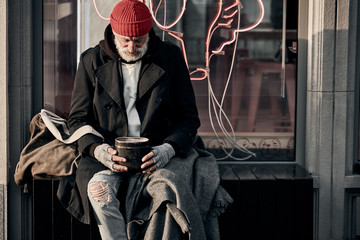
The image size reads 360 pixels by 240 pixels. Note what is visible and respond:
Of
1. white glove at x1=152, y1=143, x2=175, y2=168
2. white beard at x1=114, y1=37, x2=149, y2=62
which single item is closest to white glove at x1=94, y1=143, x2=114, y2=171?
white glove at x1=152, y1=143, x2=175, y2=168

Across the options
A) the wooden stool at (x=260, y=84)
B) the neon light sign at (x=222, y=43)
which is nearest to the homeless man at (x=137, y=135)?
the neon light sign at (x=222, y=43)

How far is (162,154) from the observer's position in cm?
471

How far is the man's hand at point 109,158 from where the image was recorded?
183 inches

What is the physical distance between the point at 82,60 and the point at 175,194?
48.7 inches

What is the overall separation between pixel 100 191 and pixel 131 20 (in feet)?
3.60

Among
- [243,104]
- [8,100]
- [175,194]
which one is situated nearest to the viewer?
[175,194]

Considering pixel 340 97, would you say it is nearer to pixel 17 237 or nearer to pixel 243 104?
pixel 243 104

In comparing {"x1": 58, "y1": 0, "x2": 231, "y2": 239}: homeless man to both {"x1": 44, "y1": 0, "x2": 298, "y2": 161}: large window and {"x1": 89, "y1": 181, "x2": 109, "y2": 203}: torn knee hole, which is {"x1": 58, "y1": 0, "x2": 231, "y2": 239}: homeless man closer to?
{"x1": 89, "y1": 181, "x2": 109, "y2": 203}: torn knee hole

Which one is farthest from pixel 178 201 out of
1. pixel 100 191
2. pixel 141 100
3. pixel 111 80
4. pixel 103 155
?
pixel 111 80

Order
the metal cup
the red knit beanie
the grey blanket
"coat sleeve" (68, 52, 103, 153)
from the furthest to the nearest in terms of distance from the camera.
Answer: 1. "coat sleeve" (68, 52, 103, 153)
2. the red knit beanie
3. the metal cup
4. the grey blanket

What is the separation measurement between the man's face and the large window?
784 millimetres

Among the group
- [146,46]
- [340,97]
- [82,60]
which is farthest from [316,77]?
[82,60]

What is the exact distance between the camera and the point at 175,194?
14.7 ft

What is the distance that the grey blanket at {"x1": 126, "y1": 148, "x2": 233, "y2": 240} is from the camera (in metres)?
4.46
